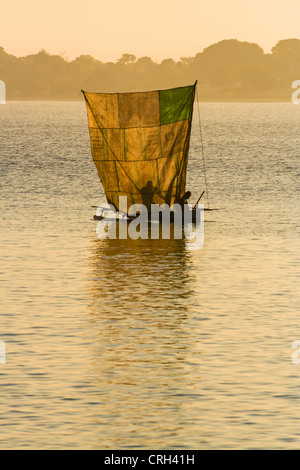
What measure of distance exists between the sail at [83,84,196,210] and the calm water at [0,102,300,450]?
3.37 m

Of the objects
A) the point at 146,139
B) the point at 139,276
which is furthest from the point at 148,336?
the point at 146,139

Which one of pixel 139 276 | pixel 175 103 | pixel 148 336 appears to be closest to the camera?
pixel 148 336

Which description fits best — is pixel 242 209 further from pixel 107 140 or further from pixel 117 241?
pixel 117 241

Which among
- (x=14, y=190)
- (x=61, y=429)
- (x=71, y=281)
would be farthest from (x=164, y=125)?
(x=61, y=429)

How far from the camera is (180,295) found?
37.2m

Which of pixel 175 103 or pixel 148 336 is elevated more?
pixel 175 103

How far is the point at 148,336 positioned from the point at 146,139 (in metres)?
27.7

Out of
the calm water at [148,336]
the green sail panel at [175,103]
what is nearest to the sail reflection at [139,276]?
the calm water at [148,336]

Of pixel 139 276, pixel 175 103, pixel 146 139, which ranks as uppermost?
pixel 175 103

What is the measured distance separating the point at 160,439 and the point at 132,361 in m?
6.05

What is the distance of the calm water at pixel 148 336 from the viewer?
74.5 ft

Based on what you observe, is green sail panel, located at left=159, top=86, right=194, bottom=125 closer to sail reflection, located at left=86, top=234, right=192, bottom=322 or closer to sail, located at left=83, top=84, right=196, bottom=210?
sail, located at left=83, top=84, right=196, bottom=210

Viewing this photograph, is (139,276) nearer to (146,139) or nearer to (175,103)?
(146,139)

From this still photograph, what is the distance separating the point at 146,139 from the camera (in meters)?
57.3
